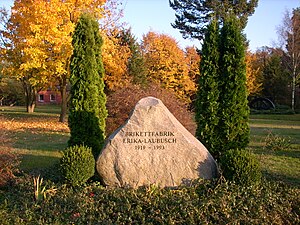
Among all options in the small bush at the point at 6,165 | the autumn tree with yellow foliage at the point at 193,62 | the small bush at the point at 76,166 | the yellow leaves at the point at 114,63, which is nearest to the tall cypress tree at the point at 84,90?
the small bush at the point at 76,166

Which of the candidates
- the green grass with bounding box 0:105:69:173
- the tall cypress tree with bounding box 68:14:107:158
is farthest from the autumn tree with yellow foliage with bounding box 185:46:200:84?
the tall cypress tree with bounding box 68:14:107:158

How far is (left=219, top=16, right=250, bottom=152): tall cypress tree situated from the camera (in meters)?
7.76

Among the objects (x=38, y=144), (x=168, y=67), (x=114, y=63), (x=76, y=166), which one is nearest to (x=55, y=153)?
(x=38, y=144)

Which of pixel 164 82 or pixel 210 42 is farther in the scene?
pixel 164 82

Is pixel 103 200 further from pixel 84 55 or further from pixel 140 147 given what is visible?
pixel 84 55

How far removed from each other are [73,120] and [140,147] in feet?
6.71

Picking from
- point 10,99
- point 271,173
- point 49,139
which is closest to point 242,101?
point 271,173

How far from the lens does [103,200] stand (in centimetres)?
623

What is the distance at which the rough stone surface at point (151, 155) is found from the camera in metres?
7.06

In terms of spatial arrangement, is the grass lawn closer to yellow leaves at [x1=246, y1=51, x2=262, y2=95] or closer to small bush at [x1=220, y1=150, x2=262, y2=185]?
small bush at [x1=220, y1=150, x2=262, y2=185]

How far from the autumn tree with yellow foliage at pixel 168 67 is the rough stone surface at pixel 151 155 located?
1756 centimetres

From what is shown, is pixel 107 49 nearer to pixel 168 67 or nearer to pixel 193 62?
pixel 168 67

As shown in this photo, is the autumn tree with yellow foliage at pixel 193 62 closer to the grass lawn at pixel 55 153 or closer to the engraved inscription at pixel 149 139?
the grass lawn at pixel 55 153

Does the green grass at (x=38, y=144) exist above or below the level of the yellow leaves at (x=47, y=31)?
below
